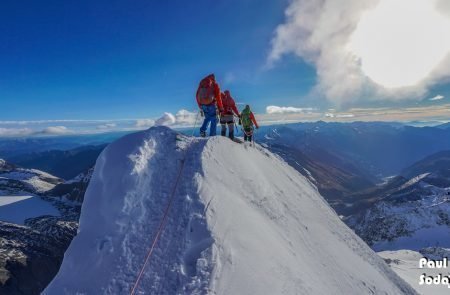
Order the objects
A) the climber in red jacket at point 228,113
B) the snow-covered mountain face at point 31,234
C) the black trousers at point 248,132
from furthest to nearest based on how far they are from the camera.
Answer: the snow-covered mountain face at point 31,234 → the black trousers at point 248,132 → the climber in red jacket at point 228,113

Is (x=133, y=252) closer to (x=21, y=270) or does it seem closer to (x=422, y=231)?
(x=21, y=270)

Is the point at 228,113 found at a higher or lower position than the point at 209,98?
lower

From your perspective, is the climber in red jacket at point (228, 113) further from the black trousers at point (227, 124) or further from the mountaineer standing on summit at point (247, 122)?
the mountaineer standing on summit at point (247, 122)

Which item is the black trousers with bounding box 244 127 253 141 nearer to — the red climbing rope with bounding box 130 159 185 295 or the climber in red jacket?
the climber in red jacket

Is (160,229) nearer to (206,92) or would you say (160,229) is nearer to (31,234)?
(206,92)

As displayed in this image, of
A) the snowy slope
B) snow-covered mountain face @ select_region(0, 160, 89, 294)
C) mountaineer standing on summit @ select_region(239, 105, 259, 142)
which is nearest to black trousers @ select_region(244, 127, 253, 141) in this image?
mountaineer standing on summit @ select_region(239, 105, 259, 142)

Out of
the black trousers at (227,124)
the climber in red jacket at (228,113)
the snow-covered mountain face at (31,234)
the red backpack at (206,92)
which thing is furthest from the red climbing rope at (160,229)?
the snow-covered mountain face at (31,234)

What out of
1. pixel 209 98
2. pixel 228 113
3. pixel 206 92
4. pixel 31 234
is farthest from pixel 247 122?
pixel 31 234
